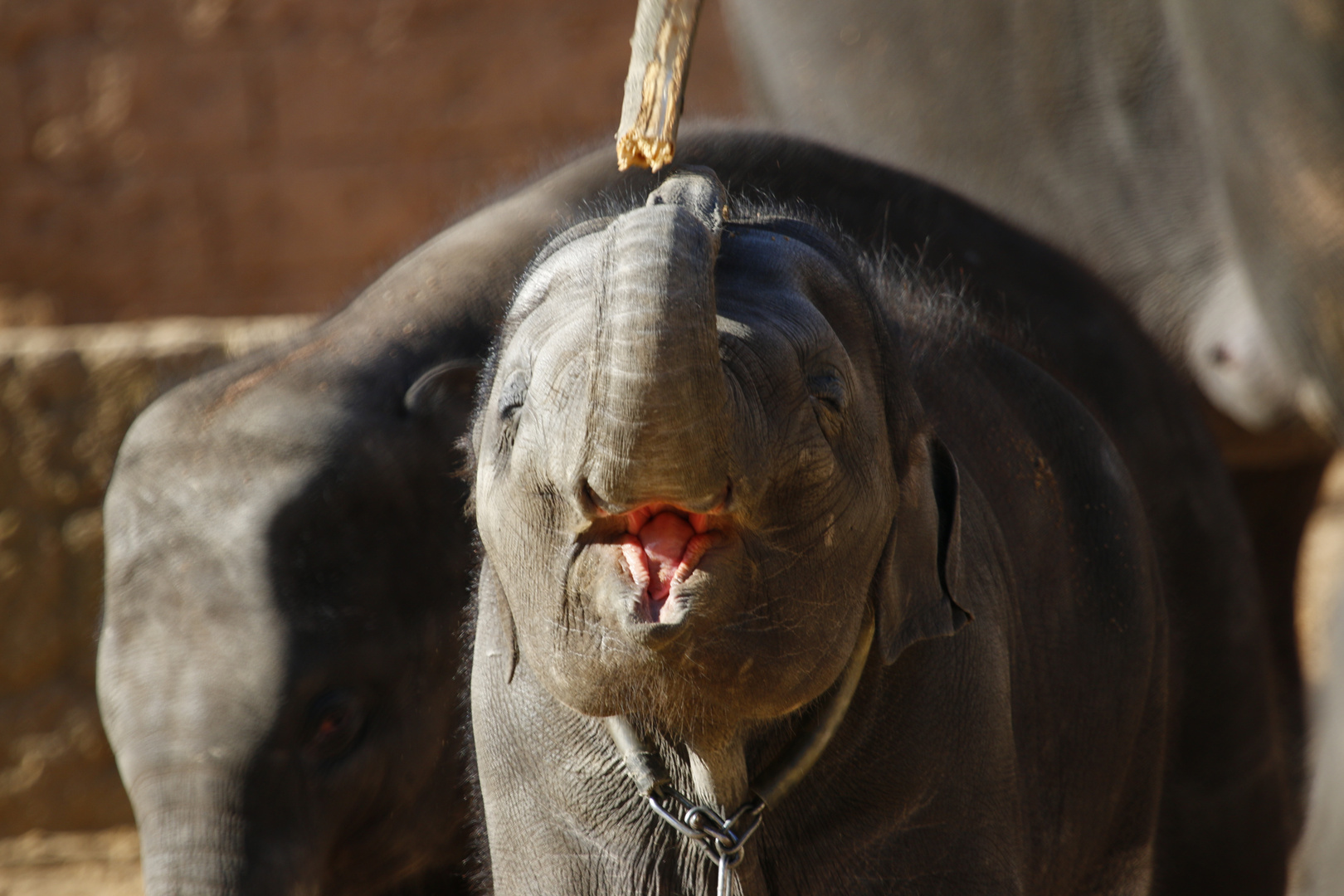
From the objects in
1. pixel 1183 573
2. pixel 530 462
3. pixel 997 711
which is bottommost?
pixel 1183 573

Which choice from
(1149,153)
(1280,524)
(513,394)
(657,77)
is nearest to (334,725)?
(513,394)

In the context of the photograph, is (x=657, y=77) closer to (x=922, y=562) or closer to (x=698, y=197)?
(x=698, y=197)

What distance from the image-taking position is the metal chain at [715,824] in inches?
44.9

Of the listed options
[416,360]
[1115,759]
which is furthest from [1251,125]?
[416,360]

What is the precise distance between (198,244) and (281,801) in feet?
12.5

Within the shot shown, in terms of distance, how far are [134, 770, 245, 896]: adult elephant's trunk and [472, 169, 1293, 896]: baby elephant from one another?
1.41 feet

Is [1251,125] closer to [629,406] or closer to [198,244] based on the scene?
[629,406]

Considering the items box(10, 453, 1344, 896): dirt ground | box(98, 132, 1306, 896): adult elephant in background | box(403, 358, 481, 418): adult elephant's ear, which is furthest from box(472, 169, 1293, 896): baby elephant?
box(10, 453, 1344, 896): dirt ground

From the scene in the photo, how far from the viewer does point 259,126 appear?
5180 mm

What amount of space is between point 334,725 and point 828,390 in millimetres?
890

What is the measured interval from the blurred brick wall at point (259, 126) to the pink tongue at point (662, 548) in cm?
413

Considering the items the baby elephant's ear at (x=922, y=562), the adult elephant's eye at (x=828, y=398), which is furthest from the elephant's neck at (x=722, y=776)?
the adult elephant's eye at (x=828, y=398)

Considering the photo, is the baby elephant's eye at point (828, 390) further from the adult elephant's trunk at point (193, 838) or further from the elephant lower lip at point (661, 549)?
the adult elephant's trunk at point (193, 838)

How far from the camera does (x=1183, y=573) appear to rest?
77.2 inches
